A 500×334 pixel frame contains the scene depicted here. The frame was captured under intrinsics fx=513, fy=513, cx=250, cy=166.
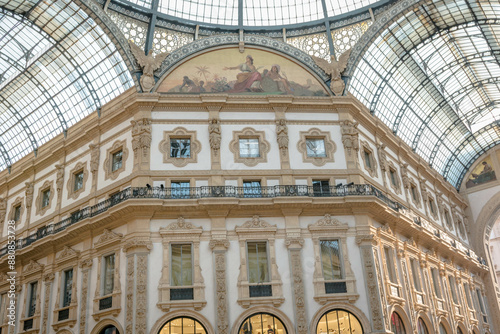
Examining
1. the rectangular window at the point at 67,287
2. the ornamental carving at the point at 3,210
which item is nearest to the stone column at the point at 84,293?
the rectangular window at the point at 67,287

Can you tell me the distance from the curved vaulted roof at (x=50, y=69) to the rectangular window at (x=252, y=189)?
37.7 feet

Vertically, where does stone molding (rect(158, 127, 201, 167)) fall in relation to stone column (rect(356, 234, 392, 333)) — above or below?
above

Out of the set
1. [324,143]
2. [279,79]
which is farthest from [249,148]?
[279,79]

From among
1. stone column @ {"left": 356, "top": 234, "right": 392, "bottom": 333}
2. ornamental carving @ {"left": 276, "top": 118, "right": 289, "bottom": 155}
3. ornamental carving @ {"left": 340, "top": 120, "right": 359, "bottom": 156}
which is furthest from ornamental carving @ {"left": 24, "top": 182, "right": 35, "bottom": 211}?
stone column @ {"left": 356, "top": 234, "right": 392, "bottom": 333}

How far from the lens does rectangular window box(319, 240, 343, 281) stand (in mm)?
31375

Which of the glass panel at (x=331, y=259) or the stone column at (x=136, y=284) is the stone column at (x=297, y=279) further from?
the stone column at (x=136, y=284)

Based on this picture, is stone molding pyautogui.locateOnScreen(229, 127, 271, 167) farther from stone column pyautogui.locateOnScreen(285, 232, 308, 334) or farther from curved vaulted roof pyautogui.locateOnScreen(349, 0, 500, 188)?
curved vaulted roof pyautogui.locateOnScreen(349, 0, 500, 188)

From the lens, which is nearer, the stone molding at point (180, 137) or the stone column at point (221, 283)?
the stone column at point (221, 283)

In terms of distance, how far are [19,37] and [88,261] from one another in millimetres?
19065

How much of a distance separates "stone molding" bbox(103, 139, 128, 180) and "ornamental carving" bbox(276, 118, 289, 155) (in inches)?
405

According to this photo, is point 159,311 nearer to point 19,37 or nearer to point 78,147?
point 78,147

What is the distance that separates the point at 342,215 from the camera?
32.9 meters

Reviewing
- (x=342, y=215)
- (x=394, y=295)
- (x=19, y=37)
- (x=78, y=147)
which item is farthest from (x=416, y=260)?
(x=19, y=37)

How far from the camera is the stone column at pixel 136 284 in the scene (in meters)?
28.8
